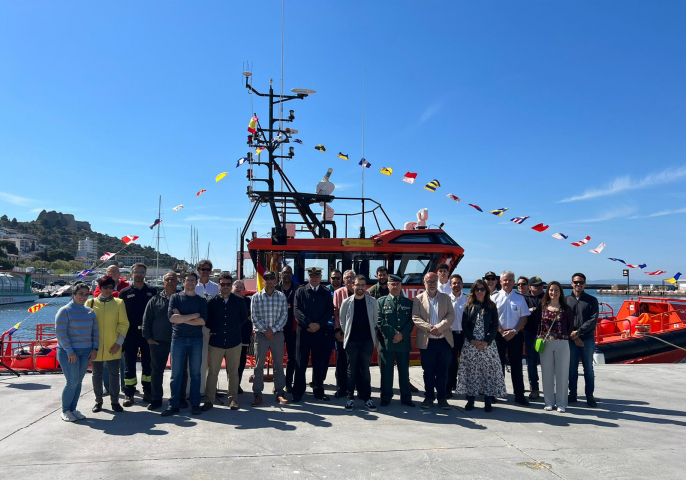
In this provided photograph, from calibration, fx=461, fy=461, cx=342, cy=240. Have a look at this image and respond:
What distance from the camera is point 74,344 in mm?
5430

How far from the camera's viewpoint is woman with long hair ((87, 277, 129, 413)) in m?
5.74

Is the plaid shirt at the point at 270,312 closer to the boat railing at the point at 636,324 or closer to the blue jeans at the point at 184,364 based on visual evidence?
the blue jeans at the point at 184,364

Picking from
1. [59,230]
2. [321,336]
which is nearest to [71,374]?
[321,336]

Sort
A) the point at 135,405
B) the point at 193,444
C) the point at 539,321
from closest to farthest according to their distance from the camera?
the point at 193,444 < the point at 135,405 < the point at 539,321

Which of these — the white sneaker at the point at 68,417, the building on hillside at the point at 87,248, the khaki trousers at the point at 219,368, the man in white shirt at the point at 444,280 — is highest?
the building on hillside at the point at 87,248

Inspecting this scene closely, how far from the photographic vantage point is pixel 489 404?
5.88 meters

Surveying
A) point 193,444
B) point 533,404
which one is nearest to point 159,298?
point 193,444

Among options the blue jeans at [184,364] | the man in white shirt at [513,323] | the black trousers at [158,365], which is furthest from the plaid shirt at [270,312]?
the man in white shirt at [513,323]

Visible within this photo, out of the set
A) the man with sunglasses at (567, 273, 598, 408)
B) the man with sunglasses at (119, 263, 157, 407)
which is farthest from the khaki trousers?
the man with sunglasses at (567, 273, 598, 408)

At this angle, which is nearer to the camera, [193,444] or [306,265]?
[193,444]

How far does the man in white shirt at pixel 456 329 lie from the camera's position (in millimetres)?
6445

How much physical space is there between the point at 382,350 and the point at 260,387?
1.73m

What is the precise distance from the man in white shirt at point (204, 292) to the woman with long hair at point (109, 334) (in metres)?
0.99

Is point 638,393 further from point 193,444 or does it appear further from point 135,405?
point 135,405
